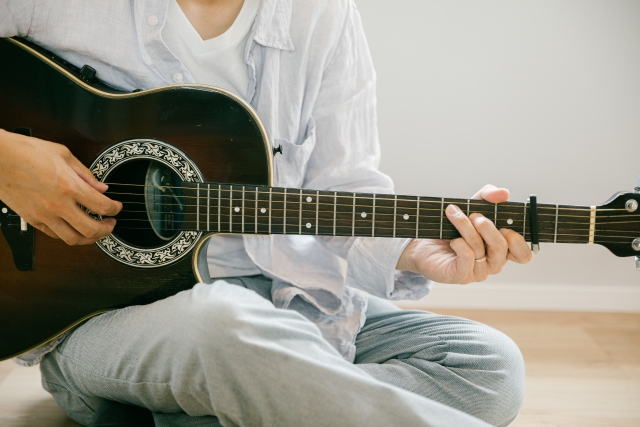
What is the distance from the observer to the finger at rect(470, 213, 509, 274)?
3.45ft

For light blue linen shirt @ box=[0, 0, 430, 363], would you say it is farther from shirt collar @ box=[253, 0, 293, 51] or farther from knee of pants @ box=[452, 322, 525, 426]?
knee of pants @ box=[452, 322, 525, 426]

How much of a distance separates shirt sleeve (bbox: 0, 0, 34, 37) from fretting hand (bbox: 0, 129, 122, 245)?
19 centimetres

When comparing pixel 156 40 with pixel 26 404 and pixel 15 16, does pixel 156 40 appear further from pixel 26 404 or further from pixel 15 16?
pixel 26 404

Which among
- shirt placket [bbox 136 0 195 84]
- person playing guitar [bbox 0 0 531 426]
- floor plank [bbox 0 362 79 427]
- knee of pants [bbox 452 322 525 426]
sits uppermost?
shirt placket [bbox 136 0 195 84]

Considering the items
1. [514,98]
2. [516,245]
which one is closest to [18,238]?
[516,245]

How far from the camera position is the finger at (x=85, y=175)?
3.33 ft

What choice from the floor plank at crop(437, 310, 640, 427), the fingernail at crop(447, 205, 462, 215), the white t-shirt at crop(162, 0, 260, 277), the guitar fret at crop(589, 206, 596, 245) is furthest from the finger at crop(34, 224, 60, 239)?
the floor plank at crop(437, 310, 640, 427)

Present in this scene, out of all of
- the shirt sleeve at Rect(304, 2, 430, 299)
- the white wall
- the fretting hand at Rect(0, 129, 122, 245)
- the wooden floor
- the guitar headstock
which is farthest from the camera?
the white wall

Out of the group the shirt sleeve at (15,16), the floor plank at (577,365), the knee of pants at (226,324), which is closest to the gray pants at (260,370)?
the knee of pants at (226,324)

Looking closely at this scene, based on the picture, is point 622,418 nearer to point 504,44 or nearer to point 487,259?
point 487,259

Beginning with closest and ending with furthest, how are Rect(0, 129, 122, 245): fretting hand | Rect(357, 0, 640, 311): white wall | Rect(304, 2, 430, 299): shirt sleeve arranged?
Rect(0, 129, 122, 245): fretting hand < Rect(304, 2, 430, 299): shirt sleeve < Rect(357, 0, 640, 311): white wall

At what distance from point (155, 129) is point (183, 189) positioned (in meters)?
0.11

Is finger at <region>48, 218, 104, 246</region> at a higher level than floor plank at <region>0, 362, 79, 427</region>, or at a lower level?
higher

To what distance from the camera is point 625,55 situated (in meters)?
2.00
